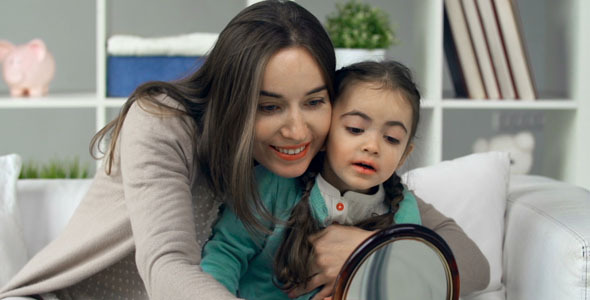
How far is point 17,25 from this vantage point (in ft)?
8.99

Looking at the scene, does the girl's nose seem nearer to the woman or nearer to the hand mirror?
the woman

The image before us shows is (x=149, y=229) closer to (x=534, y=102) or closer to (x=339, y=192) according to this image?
(x=339, y=192)

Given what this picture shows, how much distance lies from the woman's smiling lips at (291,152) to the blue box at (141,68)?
1.01 m

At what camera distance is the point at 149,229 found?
3.63 ft

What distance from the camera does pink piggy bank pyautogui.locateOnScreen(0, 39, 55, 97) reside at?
2219 mm

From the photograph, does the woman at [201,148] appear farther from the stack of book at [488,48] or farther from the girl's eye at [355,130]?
the stack of book at [488,48]

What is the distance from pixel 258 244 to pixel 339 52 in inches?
38.8

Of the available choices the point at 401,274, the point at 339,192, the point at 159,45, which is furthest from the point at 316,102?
the point at 159,45

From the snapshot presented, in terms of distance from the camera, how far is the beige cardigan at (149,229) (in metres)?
1.08

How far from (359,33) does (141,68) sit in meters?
0.63

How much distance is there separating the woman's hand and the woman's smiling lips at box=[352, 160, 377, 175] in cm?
10

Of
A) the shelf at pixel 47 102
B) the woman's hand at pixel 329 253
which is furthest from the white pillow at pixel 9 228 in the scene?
the woman's hand at pixel 329 253

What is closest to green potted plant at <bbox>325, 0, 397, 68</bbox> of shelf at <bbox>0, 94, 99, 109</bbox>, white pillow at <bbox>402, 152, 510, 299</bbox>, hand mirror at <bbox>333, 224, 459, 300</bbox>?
white pillow at <bbox>402, 152, 510, 299</bbox>

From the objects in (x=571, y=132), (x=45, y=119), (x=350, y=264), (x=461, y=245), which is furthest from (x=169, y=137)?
(x=45, y=119)
